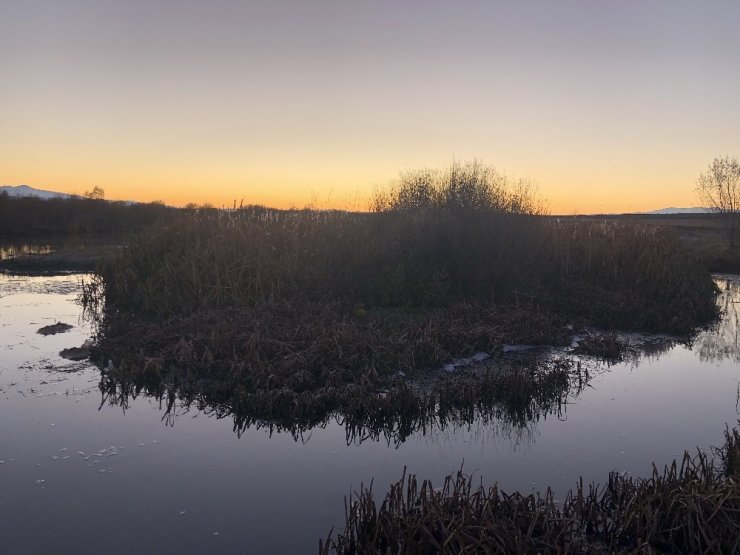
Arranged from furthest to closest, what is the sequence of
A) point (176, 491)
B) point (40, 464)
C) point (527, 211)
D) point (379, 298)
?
point (527, 211) < point (379, 298) < point (40, 464) < point (176, 491)

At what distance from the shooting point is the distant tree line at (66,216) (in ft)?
138

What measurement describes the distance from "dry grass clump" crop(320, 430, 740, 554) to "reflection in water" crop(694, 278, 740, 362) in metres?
7.02

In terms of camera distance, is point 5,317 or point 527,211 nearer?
point 5,317

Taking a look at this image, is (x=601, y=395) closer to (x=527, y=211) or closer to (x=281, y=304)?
(x=281, y=304)

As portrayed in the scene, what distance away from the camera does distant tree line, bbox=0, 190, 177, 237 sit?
138 ft

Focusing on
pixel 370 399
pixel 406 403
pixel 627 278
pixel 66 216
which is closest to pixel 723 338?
pixel 627 278

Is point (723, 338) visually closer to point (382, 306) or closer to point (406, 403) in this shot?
point (382, 306)

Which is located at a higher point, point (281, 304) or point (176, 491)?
point (281, 304)

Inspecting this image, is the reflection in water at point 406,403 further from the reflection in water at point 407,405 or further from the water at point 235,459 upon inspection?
the water at point 235,459

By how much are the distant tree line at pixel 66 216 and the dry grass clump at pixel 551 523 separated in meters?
38.5

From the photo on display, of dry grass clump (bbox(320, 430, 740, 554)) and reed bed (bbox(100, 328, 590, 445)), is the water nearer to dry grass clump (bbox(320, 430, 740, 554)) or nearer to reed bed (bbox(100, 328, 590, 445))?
reed bed (bbox(100, 328, 590, 445))

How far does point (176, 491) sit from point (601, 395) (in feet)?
19.1

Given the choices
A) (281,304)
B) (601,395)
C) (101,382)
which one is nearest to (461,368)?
(601,395)

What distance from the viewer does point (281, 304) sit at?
12023 mm
